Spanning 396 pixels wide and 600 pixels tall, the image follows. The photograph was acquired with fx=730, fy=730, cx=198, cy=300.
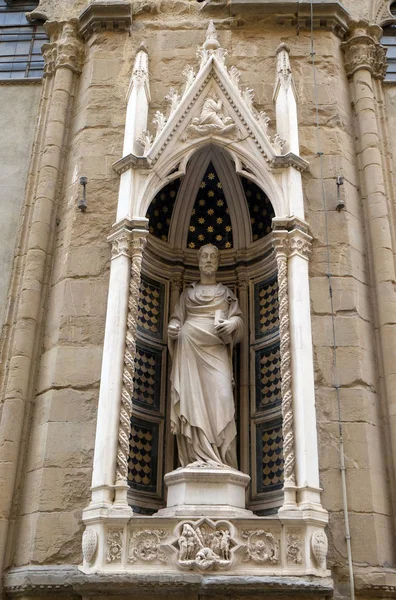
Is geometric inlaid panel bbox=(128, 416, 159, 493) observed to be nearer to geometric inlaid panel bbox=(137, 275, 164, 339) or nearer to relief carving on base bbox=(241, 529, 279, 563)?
geometric inlaid panel bbox=(137, 275, 164, 339)

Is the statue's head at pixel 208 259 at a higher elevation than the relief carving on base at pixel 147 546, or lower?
higher

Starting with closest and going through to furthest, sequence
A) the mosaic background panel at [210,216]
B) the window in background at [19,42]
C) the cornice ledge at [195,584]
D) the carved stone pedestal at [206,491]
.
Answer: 1. the cornice ledge at [195,584]
2. the carved stone pedestal at [206,491]
3. the mosaic background panel at [210,216]
4. the window in background at [19,42]

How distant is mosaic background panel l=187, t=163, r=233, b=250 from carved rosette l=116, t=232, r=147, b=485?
1239 mm

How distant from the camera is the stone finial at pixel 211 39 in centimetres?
893

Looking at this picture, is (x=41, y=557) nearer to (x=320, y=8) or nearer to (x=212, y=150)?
(x=212, y=150)

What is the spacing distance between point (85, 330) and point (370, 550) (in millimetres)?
3544

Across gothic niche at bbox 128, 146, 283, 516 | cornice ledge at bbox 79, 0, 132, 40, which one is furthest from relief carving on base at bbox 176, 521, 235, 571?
cornice ledge at bbox 79, 0, 132, 40

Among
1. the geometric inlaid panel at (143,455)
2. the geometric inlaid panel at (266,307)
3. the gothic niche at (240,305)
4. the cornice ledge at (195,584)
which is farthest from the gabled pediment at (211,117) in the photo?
the cornice ledge at (195,584)

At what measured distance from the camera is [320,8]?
9.48 m

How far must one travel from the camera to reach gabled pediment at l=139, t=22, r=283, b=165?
8.27m

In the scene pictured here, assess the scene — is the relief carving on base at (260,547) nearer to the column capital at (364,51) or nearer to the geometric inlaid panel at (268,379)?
the geometric inlaid panel at (268,379)

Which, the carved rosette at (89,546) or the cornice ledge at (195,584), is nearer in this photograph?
the cornice ledge at (195,584)

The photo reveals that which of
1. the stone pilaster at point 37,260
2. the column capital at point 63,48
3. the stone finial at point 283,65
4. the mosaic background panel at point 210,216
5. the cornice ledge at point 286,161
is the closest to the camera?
the stone pilaster at point 37,260

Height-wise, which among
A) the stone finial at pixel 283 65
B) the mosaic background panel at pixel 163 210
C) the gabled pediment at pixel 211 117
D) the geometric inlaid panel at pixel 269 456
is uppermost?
the stone finial at pixel 283 65
